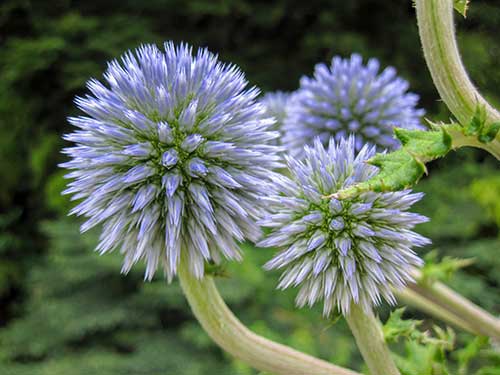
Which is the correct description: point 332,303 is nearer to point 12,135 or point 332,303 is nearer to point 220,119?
point 220,119

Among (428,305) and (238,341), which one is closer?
(238,341)

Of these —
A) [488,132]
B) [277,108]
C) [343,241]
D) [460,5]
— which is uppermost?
[277,108]

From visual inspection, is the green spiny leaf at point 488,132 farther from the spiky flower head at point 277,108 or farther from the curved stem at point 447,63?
the spiky flower head at point 277,108

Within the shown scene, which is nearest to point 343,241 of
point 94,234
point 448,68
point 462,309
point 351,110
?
point 448,68

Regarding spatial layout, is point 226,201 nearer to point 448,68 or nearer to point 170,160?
point 170,160

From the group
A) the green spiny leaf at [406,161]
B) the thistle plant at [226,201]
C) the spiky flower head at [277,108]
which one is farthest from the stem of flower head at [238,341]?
the spiky flower head at [277,108]

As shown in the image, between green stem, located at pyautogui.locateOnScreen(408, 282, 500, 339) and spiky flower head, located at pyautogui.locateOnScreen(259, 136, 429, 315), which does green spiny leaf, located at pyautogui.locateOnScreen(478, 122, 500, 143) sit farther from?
green stem, located at pyautogui.locateOnScreen(408, 282, 500, 339)

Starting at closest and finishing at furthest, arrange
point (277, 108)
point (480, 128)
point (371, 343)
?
1. point (480, 128)
2. point (371, 343)
3. point (277, 108)
